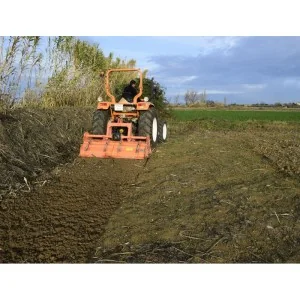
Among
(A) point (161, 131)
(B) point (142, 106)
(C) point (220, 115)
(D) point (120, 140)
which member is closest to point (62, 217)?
(D) point (120, 140)

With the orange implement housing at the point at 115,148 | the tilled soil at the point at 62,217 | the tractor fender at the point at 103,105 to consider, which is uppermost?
the tractor fender at the point at 103,105

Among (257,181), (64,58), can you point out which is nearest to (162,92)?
(64,58)

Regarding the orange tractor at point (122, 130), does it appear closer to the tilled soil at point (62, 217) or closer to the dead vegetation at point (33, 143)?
the dead vegetation at point (33, 143)

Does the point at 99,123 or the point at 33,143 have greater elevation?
the point at 99,123

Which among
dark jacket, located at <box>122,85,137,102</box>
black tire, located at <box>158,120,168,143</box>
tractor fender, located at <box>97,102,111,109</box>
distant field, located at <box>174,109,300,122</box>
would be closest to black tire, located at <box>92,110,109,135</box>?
tractor fender, located at <box>97,102,111,109</box>

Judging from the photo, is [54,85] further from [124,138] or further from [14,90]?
[124,138]

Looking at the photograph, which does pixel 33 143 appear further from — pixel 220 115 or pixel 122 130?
pixel 220 115

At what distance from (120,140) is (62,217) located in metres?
3.38

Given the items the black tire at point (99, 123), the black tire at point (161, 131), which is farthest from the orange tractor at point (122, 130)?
the black tire at point (161, 131)

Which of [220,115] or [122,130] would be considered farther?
[220,115]

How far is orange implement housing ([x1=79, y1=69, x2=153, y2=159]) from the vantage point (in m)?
7.34

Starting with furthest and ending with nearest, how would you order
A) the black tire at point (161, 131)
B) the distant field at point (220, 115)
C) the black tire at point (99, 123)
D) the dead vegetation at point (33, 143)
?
1. the distant field at point (220, 115)
2. the black tire at point (161, 131)
3. the black tire at point (99, 123)
4. the dead vegetation at point (33, 143)

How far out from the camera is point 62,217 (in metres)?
4.34

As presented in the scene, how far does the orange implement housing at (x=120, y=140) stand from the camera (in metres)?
7.34
